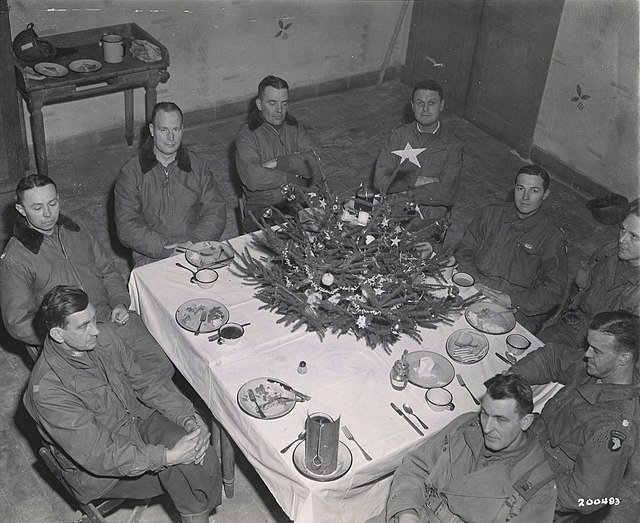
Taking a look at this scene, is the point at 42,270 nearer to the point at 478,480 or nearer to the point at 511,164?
the point at 478,480

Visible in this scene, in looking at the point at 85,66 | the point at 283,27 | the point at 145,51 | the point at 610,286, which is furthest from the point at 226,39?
the point at 610,286

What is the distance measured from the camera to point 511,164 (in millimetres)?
7457

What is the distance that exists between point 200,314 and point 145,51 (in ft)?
A: 11.1

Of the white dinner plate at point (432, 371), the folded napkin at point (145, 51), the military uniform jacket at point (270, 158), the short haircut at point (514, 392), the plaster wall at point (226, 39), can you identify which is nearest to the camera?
the short haircut at point (514, 392)

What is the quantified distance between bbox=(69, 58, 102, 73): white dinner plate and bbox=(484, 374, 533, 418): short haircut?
4.44m

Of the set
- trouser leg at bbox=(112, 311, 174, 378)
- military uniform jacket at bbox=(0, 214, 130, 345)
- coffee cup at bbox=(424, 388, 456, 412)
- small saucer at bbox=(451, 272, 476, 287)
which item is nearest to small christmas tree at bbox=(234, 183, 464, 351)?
small saucer at bbox=(451, 272, 476, 287)

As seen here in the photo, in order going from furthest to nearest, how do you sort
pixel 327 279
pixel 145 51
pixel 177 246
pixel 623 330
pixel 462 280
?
1. pixel 145 51
2. pixel 177 246
3. pixel 462 280
4. pixel 327 279
5. pixel 623 330

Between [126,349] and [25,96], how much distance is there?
317cm

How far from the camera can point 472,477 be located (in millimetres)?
3215

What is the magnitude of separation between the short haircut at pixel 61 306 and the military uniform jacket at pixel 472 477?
1542 mm

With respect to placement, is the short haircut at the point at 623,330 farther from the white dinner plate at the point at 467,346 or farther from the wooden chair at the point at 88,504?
the wooden chair at the point at 88,504

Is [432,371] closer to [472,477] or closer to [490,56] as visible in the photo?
[472,477]

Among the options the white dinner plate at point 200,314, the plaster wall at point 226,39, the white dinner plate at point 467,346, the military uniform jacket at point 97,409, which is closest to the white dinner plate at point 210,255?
the white dinner plate at point 200,314

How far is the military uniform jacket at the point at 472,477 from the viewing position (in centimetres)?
314
